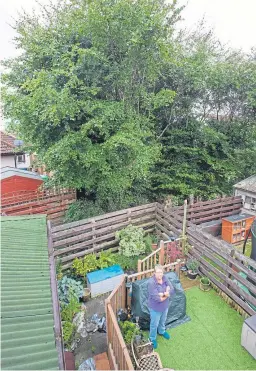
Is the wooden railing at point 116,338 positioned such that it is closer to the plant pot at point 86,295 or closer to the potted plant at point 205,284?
the plant pot at point 86,295

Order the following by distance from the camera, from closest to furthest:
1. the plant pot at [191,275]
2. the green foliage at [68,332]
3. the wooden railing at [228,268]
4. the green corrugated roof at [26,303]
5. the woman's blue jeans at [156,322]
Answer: the green corrugated roof at [26,303], the woman's blue jeans at [156,322], the green foliage at [68,332], the wooden railing at [228,268], the plant pot at [191,275]

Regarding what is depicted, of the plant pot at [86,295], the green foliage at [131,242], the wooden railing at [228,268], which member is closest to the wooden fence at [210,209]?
the green foliage at [131,242]

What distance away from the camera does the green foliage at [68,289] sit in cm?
538

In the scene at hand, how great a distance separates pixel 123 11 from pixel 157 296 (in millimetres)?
6644

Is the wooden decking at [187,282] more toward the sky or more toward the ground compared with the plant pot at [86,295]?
more toward the sky

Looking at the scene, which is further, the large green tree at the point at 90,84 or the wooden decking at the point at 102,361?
the large green tree at the point at 90,84

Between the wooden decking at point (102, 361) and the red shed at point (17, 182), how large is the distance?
26.6ft

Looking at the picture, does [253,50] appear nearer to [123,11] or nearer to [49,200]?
[123,11]

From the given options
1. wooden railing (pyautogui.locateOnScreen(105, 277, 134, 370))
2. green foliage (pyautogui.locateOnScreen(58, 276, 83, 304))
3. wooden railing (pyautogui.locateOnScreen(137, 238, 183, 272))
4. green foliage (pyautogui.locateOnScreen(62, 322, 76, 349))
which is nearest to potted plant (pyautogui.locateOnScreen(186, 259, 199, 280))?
wooden railing (pyautogui.locateOnScreen(137, 238, 183, 272))

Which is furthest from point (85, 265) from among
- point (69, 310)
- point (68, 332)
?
point (68, 332)

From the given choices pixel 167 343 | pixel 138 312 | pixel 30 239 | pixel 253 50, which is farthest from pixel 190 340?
pixel 253 50

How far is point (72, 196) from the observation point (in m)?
9.72

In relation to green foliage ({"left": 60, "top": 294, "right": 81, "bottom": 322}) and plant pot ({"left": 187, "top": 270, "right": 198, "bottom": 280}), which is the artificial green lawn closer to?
plant pot ({"left": 187, "top": 270, "right": 198, "bottom": 280})

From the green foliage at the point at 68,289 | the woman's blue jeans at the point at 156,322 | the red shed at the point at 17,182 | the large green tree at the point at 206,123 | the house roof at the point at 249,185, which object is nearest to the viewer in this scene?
the woman's blue jeans at the point at 156,322
